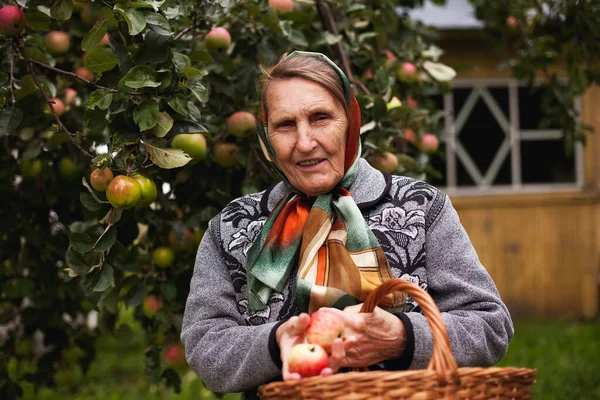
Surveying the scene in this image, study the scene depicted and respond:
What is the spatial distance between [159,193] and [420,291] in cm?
121

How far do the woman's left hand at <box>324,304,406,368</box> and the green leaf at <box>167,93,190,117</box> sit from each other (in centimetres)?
74

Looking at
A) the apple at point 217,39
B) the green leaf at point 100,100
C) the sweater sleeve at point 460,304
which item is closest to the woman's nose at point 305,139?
the sweater sleeve at point 460,304

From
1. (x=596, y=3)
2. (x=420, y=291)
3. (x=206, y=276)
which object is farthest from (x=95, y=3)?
(x=596, y=3)

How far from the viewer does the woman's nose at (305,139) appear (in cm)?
167

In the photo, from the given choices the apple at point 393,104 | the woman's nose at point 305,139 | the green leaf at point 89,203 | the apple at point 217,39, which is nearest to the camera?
the woman's nose at point 305,139

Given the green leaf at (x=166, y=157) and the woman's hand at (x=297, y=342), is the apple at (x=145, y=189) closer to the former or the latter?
the green leaf at (x=166, y=157)

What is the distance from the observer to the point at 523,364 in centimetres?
468

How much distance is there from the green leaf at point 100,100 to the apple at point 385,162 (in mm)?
934

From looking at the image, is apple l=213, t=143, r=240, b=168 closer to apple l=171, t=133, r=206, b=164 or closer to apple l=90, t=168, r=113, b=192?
apple l=171, t=133, r=206, b=164

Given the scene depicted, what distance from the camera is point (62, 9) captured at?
202 centimetres

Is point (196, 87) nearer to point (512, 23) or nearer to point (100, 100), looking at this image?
point (100, 100)

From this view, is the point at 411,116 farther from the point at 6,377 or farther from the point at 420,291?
the point at 6,377

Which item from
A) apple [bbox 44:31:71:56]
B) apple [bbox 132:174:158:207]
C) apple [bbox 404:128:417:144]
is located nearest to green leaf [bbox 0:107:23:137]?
apple [bbox 44:31:71:56]

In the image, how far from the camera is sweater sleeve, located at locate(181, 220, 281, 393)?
155cm
